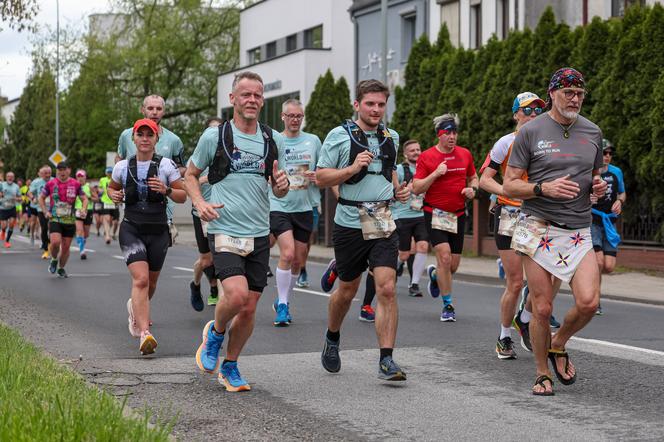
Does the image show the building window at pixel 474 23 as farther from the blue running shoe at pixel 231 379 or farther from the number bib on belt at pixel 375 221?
the blue running shoe at pixel 231 379

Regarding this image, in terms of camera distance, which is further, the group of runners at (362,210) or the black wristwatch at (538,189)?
the group of runners at (362,210)

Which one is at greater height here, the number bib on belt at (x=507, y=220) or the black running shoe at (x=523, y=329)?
the number bib on belt at (x=507, y=220)

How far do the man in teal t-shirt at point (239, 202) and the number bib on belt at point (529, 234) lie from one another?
152 cm

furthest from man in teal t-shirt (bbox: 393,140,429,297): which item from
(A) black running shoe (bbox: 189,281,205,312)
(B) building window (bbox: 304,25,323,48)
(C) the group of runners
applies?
(B) building window (bbox: 304,25,323,48)

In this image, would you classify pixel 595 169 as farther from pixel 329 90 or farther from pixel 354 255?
pixel 329 90

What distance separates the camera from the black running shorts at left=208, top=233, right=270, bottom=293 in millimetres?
7504

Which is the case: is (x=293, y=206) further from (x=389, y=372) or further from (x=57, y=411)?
(x=57, y=411)

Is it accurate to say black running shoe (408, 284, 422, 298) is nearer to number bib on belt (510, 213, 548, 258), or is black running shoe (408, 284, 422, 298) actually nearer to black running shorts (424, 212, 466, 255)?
black running shorts (424, 212, 466, 255)

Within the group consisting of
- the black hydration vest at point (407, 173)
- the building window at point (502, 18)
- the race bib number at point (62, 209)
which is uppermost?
the building window at point (502, 18)

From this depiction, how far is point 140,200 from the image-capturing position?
9.70 metres

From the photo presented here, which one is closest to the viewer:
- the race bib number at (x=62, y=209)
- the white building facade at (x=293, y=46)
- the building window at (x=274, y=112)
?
the race bib number at (x=62, y=209)

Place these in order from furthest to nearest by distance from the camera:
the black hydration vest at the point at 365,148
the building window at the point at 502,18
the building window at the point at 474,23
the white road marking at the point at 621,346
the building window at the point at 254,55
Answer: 1. the building window at the point at 254,55
2. the building window at the point at 474,23
3. the building window at the point at 502,18
4. the white road marking at the point at 621,346
5. the black hydration vest at the point at 365,148

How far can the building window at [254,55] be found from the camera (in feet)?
157

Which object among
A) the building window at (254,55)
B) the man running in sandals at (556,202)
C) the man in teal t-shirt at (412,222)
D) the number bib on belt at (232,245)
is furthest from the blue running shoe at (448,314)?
the building window at (254,55)
